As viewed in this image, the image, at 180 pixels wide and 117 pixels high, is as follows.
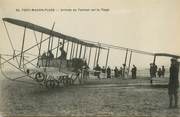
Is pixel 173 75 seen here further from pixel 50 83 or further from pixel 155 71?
pixel 50 83

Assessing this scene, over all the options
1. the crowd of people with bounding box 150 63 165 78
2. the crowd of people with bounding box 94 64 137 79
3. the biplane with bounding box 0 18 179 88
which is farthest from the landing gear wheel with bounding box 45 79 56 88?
the crowd of people with bounding box 150 63 165 78

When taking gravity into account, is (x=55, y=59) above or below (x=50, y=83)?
above

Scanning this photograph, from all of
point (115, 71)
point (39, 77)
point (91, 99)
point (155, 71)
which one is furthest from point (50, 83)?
point (155, 71)

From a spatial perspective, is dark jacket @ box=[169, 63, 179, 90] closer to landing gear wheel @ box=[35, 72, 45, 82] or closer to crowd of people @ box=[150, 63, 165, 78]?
crowd of people @ box=[150, 63, 165, 78]

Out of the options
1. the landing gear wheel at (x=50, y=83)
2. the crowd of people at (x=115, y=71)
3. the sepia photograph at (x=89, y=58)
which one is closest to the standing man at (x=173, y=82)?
the sepia photograph at (x=89, y=58)

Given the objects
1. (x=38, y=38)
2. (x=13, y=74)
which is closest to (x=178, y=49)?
(x=38, y=38)

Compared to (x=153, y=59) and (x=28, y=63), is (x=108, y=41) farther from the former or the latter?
(x=28, y=63)

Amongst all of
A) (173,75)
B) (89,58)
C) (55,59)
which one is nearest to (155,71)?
(173,75)
